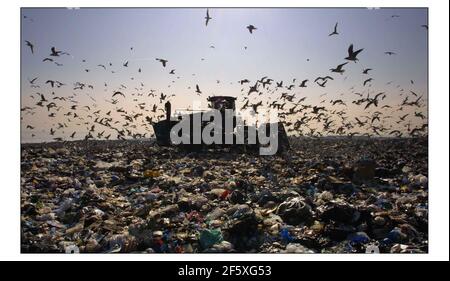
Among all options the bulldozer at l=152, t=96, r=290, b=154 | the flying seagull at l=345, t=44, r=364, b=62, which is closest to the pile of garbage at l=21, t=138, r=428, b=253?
the flying seagull at l=345, t=44, r=364, b=62

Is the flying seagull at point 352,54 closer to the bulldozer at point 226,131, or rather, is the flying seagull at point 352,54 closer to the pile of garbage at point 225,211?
the pile of garbage at point 225,211

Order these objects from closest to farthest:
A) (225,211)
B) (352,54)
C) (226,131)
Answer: (225,211) < (352,54) < (226,131)

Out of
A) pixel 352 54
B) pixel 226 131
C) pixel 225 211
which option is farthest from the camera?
pixel 226 131

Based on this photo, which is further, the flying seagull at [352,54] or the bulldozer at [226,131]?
the bulldozer at [226,131]

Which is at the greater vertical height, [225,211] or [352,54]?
[352,54]

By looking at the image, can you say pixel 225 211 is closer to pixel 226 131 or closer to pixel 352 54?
pixel 352 54

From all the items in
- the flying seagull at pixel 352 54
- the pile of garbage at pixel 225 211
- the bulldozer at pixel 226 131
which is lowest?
the pile of garbage at pixel 225 211

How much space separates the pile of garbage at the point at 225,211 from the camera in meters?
3.29

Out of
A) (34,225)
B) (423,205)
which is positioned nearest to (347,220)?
(423,205)

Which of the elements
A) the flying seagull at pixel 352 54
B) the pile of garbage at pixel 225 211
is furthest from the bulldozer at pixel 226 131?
the flying seagull at pixel 352 54

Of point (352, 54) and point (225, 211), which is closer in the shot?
point (225, 211)

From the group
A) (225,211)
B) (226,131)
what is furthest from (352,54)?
(226,131)

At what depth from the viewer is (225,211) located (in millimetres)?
4070
